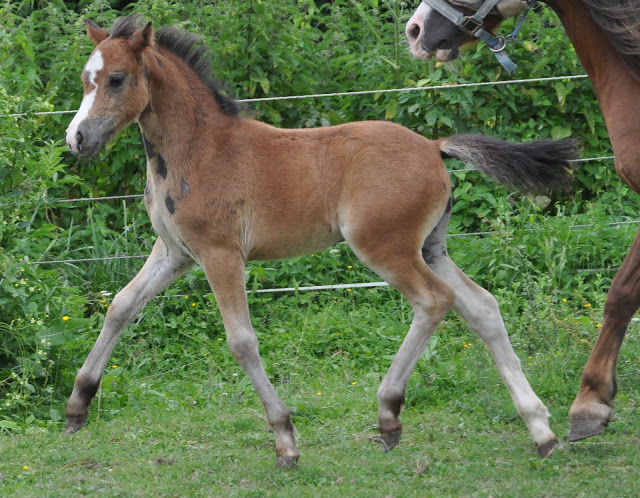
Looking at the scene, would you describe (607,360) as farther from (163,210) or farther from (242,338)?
(163,210)

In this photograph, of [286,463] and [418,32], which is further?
[418,32]

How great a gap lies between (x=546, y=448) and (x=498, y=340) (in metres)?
0.57

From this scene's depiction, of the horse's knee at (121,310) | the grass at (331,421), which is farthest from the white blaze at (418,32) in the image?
the horse's knee at (121,310)

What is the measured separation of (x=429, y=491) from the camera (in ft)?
13.4

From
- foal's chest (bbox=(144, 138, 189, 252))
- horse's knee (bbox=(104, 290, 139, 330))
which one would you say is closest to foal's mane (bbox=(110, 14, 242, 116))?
foal's chest (bbox=(144, 138, 189, 252))

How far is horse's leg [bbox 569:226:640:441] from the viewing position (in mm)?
4328

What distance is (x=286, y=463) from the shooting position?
4.39 m

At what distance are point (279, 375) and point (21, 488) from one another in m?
2.14

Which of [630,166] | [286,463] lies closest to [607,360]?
[630,166]

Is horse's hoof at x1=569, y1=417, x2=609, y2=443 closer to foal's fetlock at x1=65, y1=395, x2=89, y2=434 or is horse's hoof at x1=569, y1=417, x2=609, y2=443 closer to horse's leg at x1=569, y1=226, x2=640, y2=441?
horse's leg at x1=569, y1=226, x2=640, y2=441

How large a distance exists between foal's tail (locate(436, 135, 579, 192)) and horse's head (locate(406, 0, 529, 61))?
1.53 feet

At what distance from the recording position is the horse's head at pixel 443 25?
4.55 meters

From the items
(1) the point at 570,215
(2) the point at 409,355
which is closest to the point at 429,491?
(2) the point at 409,355

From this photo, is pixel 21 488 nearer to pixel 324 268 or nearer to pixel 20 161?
pixel 20 161
